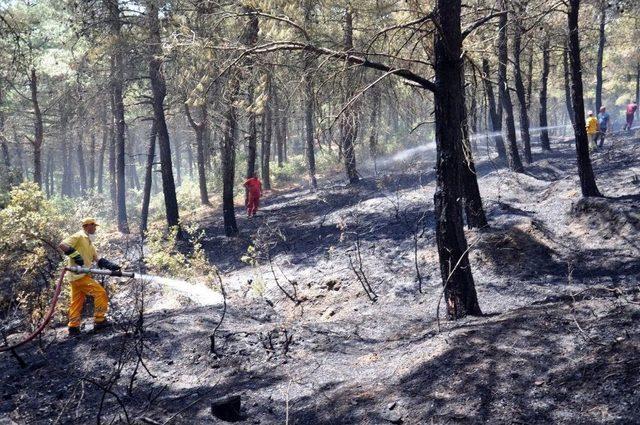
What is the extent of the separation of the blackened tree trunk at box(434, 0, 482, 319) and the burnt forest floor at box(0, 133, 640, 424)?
0.49 metres

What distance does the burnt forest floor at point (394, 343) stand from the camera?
4949 mm

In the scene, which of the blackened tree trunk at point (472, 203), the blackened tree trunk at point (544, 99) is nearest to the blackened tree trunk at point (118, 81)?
the blackened tree trunk at point (472, 203)

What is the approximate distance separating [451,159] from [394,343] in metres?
2.52

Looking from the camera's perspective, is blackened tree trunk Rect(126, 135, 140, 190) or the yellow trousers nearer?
the yellow trousers

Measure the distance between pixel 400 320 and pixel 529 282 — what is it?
251 centimetres

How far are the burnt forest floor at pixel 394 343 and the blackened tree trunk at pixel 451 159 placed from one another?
0.49m

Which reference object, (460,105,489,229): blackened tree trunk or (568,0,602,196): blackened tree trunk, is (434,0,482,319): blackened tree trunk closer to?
(460,105,489,229): blackened tree trunk

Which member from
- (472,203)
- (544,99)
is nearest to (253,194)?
(472,203)

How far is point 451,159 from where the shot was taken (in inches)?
273

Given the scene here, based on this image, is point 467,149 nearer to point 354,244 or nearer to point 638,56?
point 354,244

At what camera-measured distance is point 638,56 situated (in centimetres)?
2920

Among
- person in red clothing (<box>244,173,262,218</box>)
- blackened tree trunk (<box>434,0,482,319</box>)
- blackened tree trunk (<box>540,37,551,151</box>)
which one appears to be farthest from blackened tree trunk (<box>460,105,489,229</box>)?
blackened tree trunk (<box>540,37,551,151</box>)

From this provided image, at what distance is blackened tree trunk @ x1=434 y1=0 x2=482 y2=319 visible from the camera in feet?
22.0

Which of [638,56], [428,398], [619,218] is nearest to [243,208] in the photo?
[619,218]
